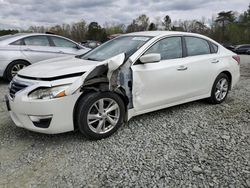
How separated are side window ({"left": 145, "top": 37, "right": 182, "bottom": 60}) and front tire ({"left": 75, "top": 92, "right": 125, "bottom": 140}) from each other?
986mm

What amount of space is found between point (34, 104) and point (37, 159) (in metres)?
0.66

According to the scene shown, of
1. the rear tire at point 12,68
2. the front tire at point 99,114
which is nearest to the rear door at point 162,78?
the front tire at point 99,114

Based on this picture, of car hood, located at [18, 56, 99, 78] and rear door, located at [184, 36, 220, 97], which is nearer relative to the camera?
car hood, located at [18, 56, 99, 78]

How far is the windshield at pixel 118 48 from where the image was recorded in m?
3.96

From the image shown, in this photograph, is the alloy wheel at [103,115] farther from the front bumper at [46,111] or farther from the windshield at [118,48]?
the windshield at [118,48]

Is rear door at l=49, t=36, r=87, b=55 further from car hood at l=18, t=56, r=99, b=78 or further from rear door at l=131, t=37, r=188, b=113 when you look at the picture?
rear door at l=131, t=37, r=188, b=113

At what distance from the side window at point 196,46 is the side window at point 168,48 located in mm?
215

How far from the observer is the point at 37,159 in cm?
306

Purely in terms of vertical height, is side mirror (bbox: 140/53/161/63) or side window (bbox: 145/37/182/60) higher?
side window (bbox: 145/37/182/60)

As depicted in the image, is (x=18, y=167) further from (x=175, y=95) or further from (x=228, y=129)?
(x=228, y=129)

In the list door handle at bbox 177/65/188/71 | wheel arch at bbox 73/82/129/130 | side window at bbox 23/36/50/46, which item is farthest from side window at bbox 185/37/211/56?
side window at bbox 23/36/50/46

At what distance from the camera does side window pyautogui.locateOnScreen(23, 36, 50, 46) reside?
7203mm

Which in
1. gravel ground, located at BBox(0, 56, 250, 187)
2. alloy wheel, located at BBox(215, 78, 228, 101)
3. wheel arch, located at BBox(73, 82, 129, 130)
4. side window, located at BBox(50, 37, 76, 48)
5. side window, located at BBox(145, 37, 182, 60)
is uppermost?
side window, located at BBox(50, 37, 76, 48)

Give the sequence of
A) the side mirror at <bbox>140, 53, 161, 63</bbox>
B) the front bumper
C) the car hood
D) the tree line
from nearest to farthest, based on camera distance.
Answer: the front bumper
the car hood
the side mirror at <bbox>140, 53, 161, 63</bbox>
the tree line
